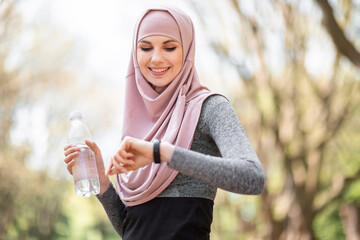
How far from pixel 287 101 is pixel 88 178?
8188 millimetres

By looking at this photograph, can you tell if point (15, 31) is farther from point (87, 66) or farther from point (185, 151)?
point (185, 151)

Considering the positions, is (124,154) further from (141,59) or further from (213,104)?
(141,59)

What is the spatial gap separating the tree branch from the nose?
11.4 ft

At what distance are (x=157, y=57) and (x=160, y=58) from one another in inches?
0.5

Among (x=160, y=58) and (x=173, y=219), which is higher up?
(x=160, y=58)

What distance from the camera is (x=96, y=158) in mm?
2260

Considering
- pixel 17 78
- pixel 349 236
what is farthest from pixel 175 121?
pixel 349 236

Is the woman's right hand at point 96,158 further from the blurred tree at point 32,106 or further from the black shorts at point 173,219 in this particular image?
the blurred tree at point 32,106

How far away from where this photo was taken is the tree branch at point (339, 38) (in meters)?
5.22

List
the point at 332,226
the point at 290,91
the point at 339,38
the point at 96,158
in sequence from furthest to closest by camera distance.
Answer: the point at 332,226
the point at 290,91
the point at 339,38
the point at 96,158

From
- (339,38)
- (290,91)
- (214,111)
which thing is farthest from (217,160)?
(290,91)

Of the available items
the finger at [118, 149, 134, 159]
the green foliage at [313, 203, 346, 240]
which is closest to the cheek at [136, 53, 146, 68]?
the finger at [118, 149, 134, 159]

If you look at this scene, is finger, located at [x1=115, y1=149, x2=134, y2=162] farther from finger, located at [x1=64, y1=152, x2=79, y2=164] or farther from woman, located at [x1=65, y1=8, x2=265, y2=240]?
finger, located at [x1=64, y1=152, x2=79, y2=164]

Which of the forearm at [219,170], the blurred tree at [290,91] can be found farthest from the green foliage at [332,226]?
the forearm at [219,170]
